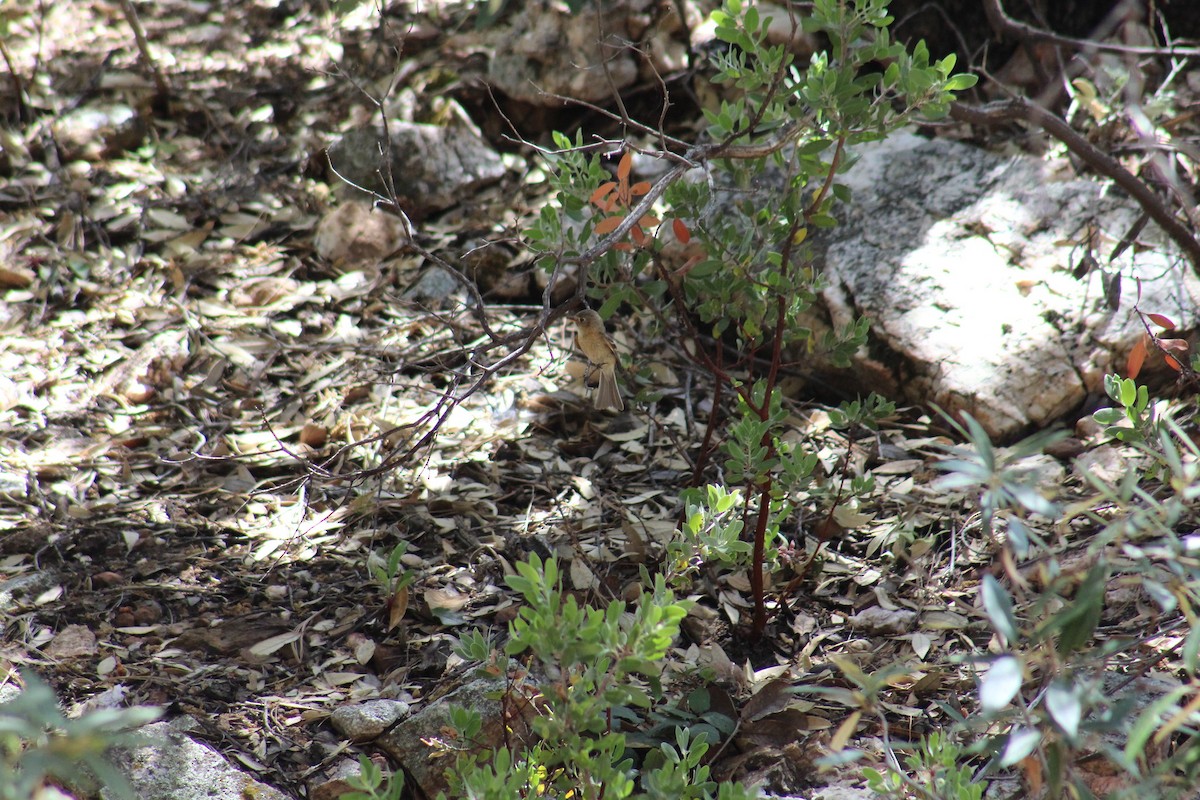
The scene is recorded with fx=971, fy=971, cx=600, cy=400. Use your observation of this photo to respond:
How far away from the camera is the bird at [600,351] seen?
2.57m

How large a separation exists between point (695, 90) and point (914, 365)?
1.90 metres

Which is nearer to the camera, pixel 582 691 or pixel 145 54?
pixel 582 691

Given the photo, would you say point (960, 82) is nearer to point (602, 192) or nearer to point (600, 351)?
point (602, 192)

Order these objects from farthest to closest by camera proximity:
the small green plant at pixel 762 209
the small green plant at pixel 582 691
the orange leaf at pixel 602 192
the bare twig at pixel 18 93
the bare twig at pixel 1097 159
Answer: the bare twig at pixel 18 93 < the bare twig at pixel 1097 159 < the orange leaf at pixel 602 192 < the small green plant at pixel 762 209 < the small green plant at pixel 582 691

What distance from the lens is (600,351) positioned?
8.72 ft

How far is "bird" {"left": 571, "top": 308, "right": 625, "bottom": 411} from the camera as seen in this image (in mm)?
2572

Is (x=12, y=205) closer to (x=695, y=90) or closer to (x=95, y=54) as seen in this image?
(x=95, y=54)

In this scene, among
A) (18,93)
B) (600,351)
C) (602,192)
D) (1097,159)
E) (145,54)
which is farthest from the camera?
(145,54)

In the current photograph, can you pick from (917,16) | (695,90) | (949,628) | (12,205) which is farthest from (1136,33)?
(12,205)

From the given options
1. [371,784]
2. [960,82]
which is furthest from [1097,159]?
[371,784]

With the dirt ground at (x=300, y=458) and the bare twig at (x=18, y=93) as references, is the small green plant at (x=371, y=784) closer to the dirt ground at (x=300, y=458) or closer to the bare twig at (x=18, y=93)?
the dirt ground at (x=300, y=458)

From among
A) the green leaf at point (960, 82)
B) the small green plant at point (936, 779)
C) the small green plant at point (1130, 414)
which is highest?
the green leaf at point (960, 82)

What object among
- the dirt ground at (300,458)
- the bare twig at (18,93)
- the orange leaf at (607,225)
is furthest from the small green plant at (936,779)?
the bare twig at (18,93)

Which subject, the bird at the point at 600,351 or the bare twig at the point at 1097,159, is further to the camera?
the bare twig at the point at 1097,159
